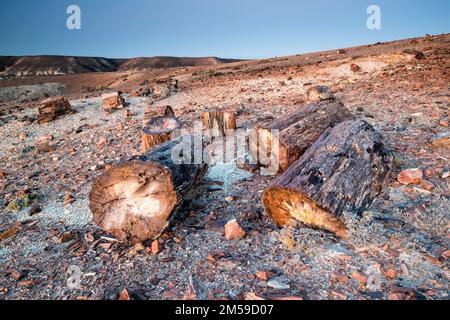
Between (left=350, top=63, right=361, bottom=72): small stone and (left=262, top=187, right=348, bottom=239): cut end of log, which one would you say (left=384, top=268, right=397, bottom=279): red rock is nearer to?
(left=262, top=187, right=348, bottom=239): cut end of log

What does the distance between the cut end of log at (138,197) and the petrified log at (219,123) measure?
3185 millimetres

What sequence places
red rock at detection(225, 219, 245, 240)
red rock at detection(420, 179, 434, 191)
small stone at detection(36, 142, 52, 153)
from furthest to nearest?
1. small stone at detection(36, 142, 52, 153)
2. red rock at detection(420, 179, 434, 191)
3. red rock at detection(225, 219, 245, 240)

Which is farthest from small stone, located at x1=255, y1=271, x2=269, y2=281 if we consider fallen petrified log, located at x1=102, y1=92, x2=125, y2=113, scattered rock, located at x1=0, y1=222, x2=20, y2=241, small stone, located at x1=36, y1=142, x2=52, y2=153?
fallen petrified log, located at x1=102, y1=92, x2=125, y2=113

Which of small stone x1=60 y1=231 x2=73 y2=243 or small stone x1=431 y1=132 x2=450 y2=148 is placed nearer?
small stone x1=60 y1=231 x2=73 y2=243

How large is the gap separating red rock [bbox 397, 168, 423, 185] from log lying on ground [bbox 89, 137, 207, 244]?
2.90 meters

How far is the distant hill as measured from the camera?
210ft

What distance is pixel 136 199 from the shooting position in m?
3.05

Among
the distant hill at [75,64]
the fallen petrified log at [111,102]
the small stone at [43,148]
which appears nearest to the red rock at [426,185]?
the small stone at [43,148]

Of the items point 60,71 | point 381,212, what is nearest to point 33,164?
point 381,212

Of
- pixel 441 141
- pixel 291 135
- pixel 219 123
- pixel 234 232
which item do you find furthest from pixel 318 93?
pixel 234 232

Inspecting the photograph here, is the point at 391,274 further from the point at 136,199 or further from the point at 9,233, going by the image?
the point at 9,233
